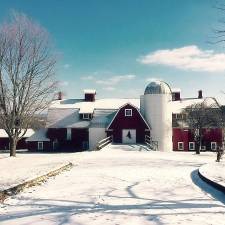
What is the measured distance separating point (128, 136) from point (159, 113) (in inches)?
198

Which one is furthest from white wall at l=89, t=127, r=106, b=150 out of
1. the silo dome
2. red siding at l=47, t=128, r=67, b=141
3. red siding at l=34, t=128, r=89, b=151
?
the silo dome

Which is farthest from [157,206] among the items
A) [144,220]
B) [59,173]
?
[59,173]

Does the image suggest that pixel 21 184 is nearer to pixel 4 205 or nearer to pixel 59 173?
pixel 4 205

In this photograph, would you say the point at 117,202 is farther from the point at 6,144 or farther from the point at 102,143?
the point at 6,144

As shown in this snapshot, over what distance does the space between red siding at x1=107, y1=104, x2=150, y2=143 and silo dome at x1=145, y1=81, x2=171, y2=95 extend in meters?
3.30

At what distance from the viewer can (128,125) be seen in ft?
163

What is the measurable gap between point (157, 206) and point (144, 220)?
4.92ft

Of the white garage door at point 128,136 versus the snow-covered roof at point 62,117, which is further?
the snow-covered roof at point 62,117

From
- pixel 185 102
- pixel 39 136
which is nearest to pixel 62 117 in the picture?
pixel 39 136

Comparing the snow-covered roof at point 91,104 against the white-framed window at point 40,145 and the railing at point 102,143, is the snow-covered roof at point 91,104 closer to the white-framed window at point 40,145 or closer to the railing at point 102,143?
the white-framed window at point 40,145

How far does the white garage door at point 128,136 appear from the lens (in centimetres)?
4959

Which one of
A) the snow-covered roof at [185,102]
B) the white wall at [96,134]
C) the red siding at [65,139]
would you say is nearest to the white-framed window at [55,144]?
the red siding at [65,139]

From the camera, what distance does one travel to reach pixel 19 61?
31938mm

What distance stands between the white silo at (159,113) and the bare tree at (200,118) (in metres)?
3.15
